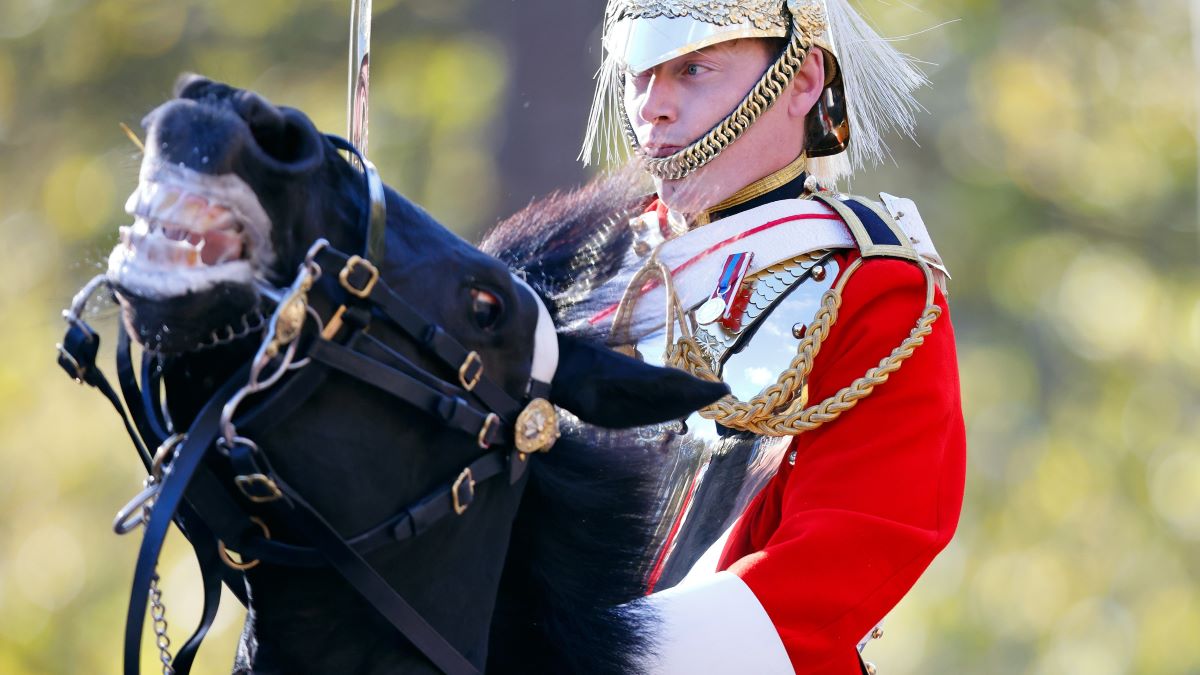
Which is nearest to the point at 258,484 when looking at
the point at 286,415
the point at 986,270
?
the point at 286,415

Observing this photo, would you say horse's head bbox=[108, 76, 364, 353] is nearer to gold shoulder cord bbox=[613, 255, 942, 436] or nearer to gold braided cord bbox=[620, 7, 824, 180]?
gold shoulder cord bbox=[613, 255, 942, 436]


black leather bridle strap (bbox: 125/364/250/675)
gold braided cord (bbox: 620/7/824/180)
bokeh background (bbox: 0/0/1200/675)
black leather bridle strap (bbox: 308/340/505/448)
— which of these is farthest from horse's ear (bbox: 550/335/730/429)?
bokeh background (bbox: 0/0/1200/675)

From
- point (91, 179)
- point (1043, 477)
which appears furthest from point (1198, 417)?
point (91, 179)

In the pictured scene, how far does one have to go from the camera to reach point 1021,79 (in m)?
9.21

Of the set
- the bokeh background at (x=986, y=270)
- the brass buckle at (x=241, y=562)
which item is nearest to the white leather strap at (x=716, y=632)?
the brass buckle at (x=241, y=562)

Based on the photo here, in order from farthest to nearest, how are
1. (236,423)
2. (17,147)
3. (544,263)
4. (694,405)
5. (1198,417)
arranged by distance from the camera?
(1198,417), (17,147), (544,263), (694,405), (236,423)

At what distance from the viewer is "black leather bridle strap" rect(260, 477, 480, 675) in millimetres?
1584

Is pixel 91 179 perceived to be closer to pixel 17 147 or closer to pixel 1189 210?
pixel 17 147

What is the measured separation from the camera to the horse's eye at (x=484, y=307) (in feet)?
5.66

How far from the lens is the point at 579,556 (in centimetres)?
188

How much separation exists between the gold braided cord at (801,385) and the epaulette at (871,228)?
0.06 meters

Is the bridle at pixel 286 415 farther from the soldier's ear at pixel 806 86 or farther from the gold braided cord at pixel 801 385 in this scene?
the soldier's ear at pixel 806 86

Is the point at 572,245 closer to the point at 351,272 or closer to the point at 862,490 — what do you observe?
the point at 351,272

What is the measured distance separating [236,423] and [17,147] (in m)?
6.22
